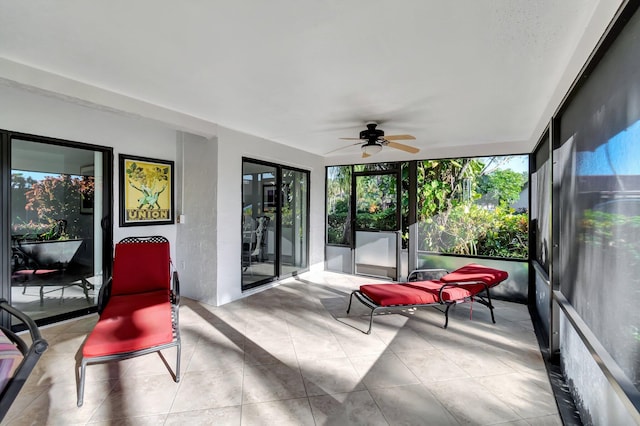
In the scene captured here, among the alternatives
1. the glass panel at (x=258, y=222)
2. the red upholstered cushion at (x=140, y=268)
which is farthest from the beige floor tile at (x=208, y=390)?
the glass panel at (x=258, y=222)

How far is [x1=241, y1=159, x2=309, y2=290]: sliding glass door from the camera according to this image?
4.83m

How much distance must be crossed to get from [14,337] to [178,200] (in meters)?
3.30

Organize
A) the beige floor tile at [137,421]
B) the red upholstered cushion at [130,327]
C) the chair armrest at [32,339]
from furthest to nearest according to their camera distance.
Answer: the red upholstered cushion at [130,327]
the beige floor tile at [137,421]
the chair armrest at [32,339]

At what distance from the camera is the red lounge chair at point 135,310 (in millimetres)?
2143

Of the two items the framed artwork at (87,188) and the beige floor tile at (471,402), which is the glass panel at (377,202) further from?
the framed artwork at (87,188)

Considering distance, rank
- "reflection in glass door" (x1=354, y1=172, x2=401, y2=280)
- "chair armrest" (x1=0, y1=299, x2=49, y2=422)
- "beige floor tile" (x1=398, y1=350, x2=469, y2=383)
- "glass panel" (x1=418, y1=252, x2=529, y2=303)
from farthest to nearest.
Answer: "reflection in glass door" (x1=354, y1=172, x2=401, y2=280)
"glass panel" (x1=418, y1=252, x2=529, y2=303)
"beige floor tile" (x1=398, y1=350, x2=469, y2=383)
"chair armrest" (x1=0, y1=299, x2=49, y2=422)

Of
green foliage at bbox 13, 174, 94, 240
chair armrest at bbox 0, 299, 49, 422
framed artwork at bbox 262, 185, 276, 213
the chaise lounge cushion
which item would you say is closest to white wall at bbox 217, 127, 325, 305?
framed artwork at bbox 262, 185, 276, 213

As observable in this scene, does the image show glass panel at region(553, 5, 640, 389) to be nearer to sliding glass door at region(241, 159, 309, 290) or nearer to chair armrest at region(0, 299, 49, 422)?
chair armrest at region(0, 299, 49, 422)

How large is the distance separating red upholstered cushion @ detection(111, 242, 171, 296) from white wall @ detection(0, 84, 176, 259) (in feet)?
2.69

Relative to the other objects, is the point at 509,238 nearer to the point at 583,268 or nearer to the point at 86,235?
the point at 583,268

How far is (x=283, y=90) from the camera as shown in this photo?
9.19ft

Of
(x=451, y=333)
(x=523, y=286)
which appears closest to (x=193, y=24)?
(x=451, y=333)

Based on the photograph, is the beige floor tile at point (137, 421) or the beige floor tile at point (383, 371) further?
the beige floor tile at point (383, 371)

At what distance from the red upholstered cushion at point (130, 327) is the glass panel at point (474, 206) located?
4279 mm
